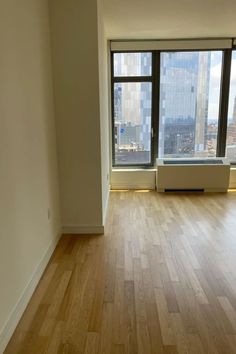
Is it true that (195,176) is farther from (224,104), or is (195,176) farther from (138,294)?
(138,294)

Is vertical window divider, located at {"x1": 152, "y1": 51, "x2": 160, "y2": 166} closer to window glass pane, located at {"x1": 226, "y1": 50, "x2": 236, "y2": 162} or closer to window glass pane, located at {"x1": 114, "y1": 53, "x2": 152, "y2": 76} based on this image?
window glass pane, located at {"x1": 114, "y1": 53, "x2": 152, "y2": 76}

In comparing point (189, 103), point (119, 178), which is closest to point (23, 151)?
point (119, 178)

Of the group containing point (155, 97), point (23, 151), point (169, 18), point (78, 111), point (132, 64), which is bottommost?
point (23, 151)

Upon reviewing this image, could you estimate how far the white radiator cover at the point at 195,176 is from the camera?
5.21 m

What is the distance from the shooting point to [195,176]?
5246 mm

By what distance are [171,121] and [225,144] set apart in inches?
45.5

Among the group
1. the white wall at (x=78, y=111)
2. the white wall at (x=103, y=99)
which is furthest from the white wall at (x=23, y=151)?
the white wall at (x=103, y=99)

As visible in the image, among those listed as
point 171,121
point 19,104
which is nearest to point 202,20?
point 171,121

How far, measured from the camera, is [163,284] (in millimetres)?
2400

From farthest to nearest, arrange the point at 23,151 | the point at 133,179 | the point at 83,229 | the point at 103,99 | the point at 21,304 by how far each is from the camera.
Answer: the point at 133,179
the point at 103,99
the point at 83,229
the point at 23,151
the point at 21,304

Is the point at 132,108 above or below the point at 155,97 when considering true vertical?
below

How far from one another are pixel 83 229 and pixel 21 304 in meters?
1.46

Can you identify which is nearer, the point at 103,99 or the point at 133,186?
the point at 103,99

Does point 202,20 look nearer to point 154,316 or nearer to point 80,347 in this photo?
point 154,316
